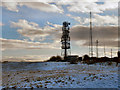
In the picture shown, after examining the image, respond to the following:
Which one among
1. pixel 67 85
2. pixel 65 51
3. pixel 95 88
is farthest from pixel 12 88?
pixel 65 51

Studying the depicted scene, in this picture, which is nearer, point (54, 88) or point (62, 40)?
point (54, 88)

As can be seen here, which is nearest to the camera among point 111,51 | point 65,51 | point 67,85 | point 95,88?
point 95,88

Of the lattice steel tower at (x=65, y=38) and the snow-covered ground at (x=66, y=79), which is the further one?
the lattice steel tower at (x=65, y=38)

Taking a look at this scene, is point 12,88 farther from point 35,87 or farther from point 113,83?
point 113,83

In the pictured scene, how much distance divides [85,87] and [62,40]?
156 feet

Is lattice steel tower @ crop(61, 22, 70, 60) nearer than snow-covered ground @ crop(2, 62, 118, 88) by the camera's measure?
No

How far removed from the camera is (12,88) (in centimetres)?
1332

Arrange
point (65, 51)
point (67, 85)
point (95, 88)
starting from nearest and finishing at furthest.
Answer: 1. point (95, 88)
2. point (67, 85)
3. point (65, 51)

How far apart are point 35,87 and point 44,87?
902 millimetres

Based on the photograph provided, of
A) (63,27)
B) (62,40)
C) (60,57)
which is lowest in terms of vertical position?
(60,57)

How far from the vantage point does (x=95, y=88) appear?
11.7 m

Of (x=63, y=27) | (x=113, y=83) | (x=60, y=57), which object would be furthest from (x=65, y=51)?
(x=113, y=83)

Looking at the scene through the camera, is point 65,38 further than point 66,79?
Yes

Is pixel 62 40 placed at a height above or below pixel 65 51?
above
